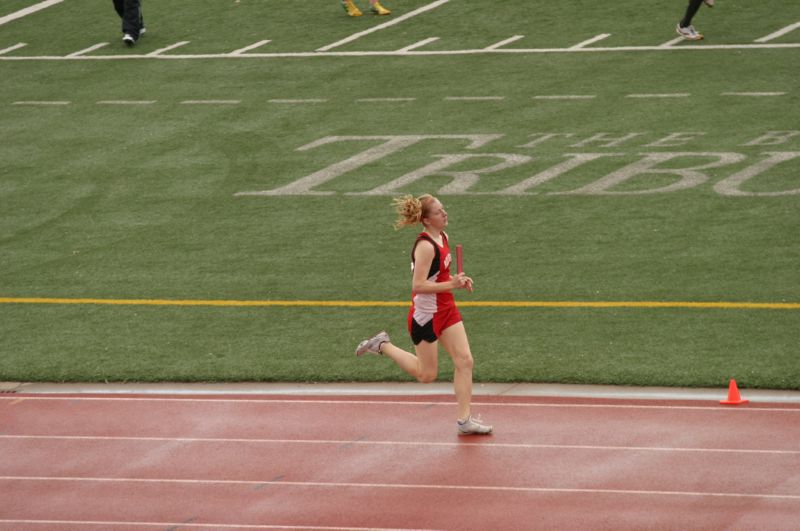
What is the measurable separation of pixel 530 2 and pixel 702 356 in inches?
672

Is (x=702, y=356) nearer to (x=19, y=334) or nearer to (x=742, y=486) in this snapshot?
(x=742, y=486)

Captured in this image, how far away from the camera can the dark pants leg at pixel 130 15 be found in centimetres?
2842

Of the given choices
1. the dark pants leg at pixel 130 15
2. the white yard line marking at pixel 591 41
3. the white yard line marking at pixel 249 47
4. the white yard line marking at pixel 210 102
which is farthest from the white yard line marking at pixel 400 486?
the dark pants leg at pixel 130 15

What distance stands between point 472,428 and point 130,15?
19.3 m

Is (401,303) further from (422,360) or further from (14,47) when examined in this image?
(14,47)

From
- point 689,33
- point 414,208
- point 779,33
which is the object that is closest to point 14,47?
point 689,33

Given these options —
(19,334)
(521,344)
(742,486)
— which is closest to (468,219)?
(521,344)

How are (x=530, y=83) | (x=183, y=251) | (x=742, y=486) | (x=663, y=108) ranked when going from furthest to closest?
(x=530, y=83) → (x=663, y=108) → (x=183, y=251) → (x=742, y=486)

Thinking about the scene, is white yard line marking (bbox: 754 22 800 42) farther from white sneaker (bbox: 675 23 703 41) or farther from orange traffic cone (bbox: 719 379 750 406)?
orange traffic cone (bbox: 719 379 750 406)

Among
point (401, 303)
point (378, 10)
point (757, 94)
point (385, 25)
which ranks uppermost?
point (378, 10)

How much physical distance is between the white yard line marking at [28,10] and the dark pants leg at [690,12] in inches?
596

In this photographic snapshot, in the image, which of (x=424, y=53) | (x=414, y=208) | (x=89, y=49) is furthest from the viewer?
(x=89, y=49)

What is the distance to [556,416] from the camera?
1201 cm

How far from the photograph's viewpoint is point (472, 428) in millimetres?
11500
